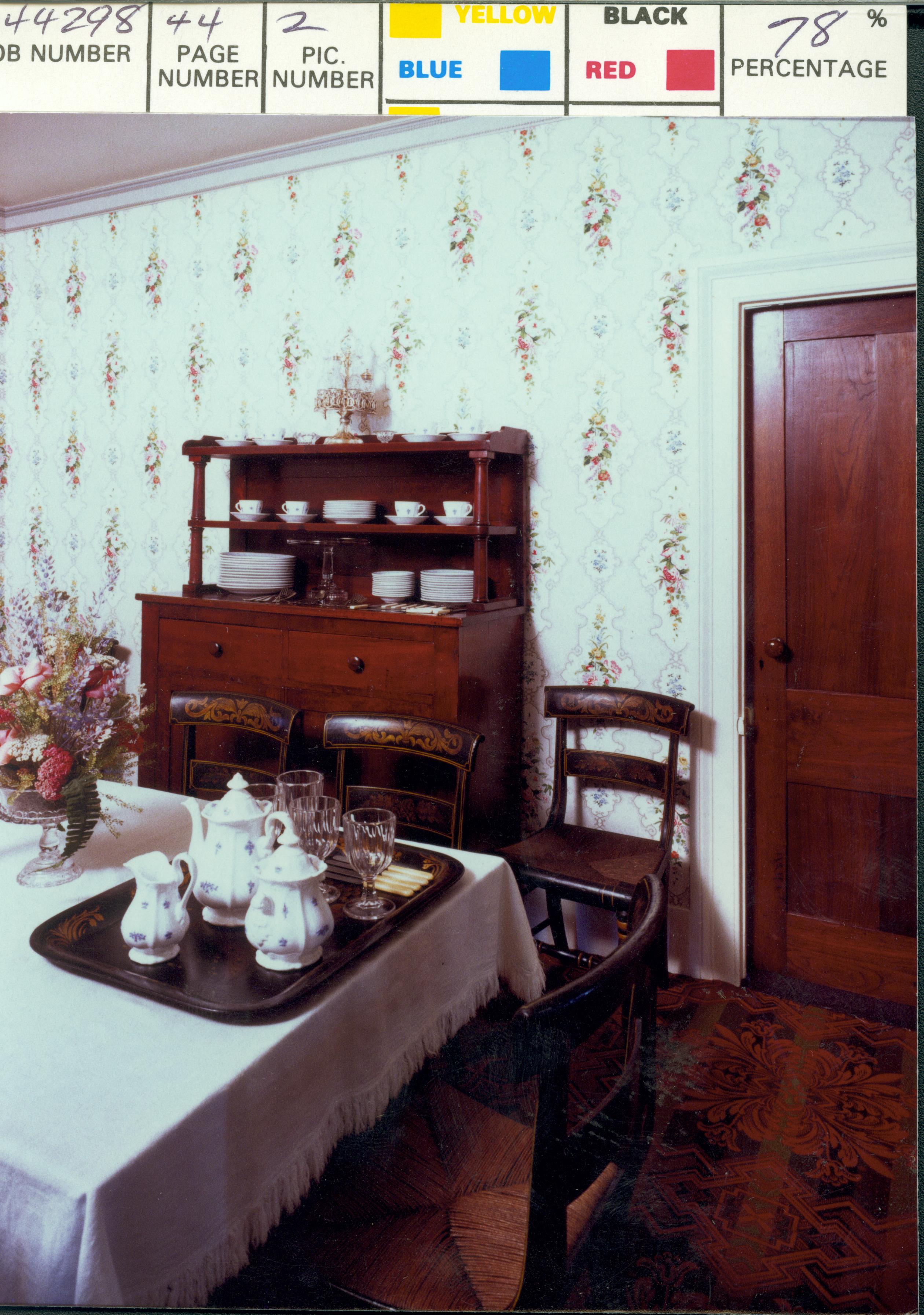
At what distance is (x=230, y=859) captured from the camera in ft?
3.59

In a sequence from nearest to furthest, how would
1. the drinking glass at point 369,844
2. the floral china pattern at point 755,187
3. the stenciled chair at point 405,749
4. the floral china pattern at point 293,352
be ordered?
1. the drinking glass at point 369,844
2. the stenciled chair at point 405,749
3. the floral china pattern at point 755,187
4. the floral china pattern at point 293,352

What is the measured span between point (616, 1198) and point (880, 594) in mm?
1541

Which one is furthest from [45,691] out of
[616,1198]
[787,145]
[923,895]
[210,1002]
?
[787,145]

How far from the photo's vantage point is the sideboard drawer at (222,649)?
2420mm

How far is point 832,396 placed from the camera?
1.99 m

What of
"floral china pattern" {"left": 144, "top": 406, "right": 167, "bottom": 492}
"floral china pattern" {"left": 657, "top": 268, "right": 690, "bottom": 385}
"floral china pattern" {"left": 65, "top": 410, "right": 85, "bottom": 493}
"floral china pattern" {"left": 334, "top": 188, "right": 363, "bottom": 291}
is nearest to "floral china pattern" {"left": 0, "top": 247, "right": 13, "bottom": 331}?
"floral china pattern" {"left": 65, "top": 410, "right": 85, "bottom": 493}

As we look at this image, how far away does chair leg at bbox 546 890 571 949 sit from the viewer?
219cm

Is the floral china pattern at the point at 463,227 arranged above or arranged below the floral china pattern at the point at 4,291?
below

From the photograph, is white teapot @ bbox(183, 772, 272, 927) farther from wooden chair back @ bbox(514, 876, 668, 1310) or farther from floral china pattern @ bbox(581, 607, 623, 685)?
floral china pattern @ bbox(581, 607, 623, 685)

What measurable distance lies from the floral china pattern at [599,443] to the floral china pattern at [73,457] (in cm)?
214

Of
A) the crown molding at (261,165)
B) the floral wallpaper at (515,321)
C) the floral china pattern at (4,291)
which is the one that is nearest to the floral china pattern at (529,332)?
the floral wallpaper at (515,321)

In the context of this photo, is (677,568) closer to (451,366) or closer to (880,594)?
(880,594)

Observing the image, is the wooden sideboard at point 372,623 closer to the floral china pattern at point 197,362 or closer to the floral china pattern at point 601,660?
the floral china pattern at point 601,660

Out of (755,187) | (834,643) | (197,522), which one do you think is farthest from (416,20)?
(197,522)
